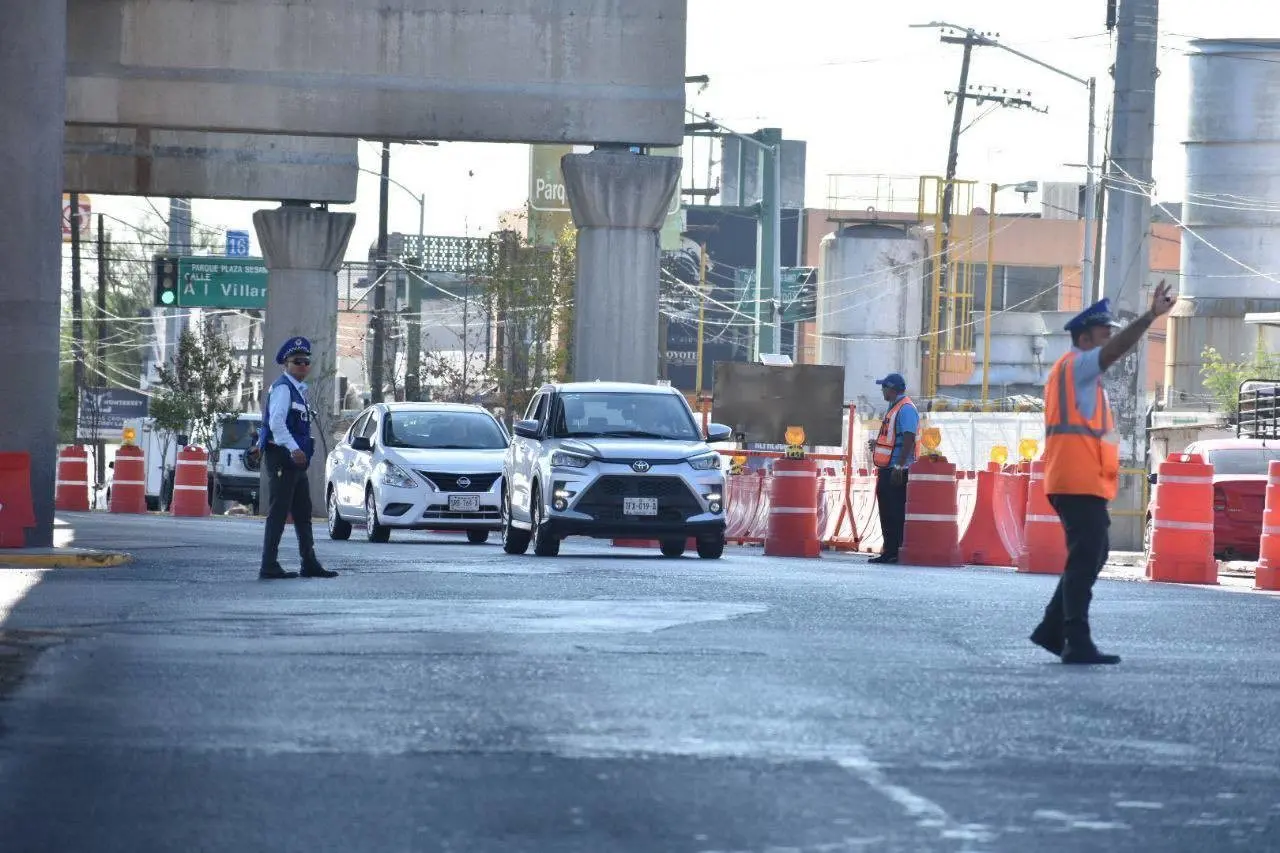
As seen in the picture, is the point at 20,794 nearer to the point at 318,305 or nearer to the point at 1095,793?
the point at 1095,793

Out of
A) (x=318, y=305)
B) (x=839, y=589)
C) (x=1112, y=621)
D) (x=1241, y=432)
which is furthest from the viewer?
(x=318, y=305)

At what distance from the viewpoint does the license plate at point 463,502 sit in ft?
93.1

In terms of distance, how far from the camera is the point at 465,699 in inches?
411

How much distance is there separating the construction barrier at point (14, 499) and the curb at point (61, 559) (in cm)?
56

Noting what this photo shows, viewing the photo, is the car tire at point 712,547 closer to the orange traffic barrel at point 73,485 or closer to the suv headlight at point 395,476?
the suv headlight at point 395,476

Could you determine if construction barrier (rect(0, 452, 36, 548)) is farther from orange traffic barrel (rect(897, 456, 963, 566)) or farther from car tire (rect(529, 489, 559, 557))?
orange traffic barrel (rect(897, 456, 963, 566))

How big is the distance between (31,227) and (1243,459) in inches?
596

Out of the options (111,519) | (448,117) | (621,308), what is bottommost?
(111,519)

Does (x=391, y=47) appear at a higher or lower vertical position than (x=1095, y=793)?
higher

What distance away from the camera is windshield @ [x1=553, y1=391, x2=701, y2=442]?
993 inches

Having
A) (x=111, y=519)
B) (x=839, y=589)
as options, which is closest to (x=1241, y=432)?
(x=111, y=519)

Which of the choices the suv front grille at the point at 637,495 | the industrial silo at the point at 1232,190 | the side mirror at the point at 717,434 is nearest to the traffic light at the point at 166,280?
the side mirror at the point at 717,434

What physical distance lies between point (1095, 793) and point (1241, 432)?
110 ft

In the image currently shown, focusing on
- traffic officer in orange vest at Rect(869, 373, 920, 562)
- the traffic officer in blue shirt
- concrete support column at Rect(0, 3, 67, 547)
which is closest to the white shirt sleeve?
the traffic officer in blue shirt
